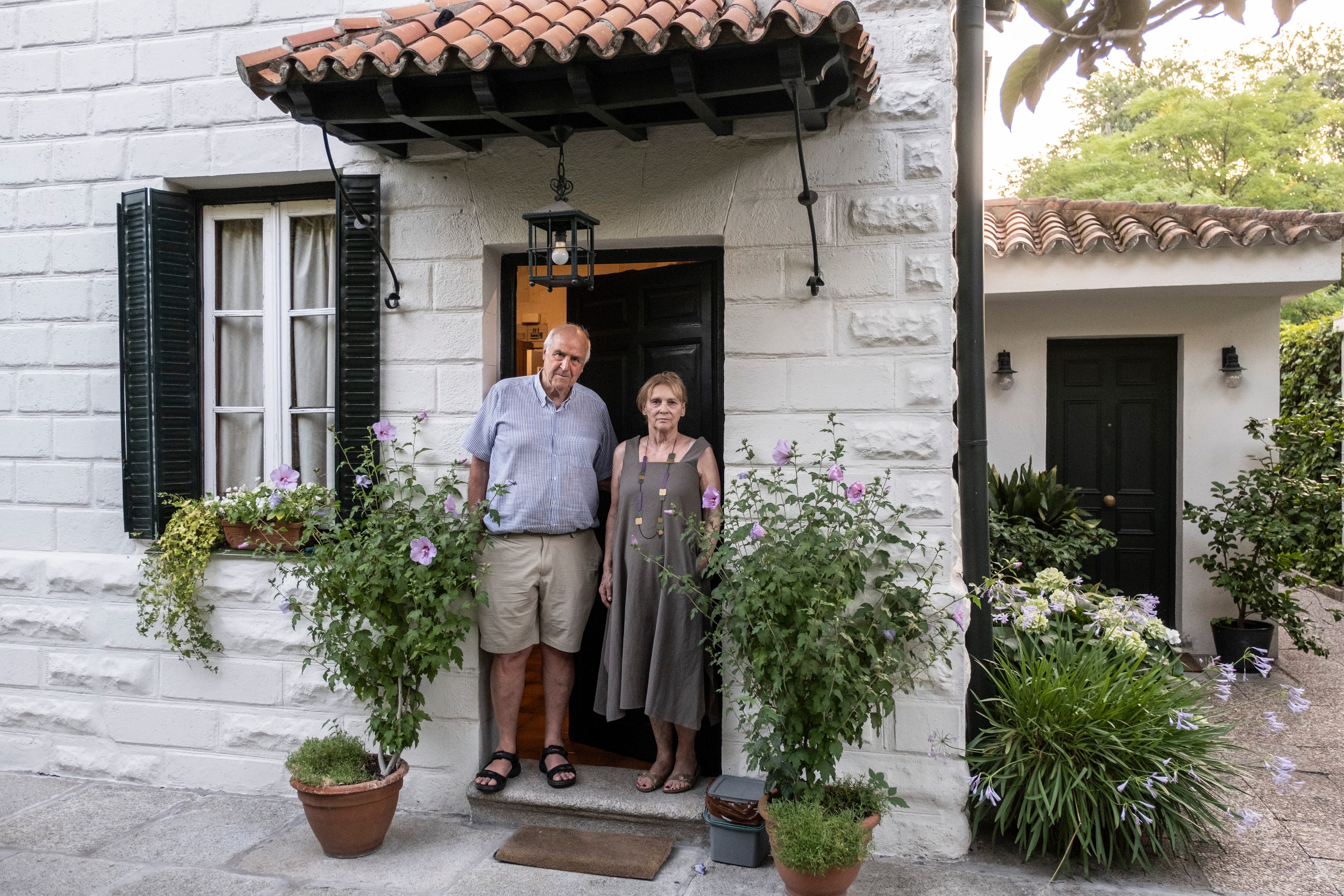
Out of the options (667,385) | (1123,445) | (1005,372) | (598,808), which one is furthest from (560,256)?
(1123,445)

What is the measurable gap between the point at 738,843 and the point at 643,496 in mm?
1298

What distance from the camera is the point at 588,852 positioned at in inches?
136

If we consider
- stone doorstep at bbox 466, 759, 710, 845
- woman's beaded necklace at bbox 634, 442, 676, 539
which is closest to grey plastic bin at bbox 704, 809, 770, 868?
stone doorstep at bbox 466, 759, 710, 845

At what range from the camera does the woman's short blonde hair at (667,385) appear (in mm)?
3664

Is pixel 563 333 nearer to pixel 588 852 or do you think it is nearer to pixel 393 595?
pixel 393 595

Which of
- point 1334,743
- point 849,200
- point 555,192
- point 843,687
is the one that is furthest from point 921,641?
point 1334,743

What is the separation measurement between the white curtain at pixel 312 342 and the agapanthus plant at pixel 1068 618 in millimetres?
2919

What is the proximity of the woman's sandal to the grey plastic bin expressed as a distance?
0.30 metres

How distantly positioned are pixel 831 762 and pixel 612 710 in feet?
3.12

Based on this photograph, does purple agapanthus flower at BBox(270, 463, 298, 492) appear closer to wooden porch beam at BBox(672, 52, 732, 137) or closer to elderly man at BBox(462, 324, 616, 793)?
elderly man at BBox(462, 324, 616, 793)

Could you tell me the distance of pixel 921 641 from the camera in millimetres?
3492

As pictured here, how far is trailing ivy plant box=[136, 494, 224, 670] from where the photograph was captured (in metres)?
4.07

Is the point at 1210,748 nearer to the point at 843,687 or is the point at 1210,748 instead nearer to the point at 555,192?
the point at 843,687

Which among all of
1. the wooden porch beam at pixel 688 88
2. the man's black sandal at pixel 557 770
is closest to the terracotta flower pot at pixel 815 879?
the man's black sandal at pixel 557 770
